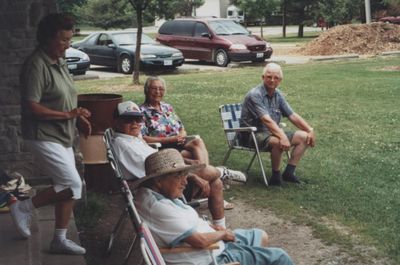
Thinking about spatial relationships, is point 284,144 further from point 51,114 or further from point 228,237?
point 228,237

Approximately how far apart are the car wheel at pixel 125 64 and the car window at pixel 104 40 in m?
1.19

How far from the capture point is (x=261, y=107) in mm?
6965

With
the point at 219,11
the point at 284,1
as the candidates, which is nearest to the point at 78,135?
the point at 284,1

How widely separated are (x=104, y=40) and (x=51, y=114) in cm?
1775

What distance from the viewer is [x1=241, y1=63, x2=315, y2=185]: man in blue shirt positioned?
22.6ft

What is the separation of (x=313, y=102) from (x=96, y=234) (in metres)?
7.66

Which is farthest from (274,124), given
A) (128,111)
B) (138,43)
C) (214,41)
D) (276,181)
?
(214,41)

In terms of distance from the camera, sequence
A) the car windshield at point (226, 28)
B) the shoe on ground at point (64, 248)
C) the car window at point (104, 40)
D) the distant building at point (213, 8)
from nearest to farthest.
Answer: the shoe on ground at point (64, 248) → the car window at point (104, 40) → the car windshield at point (226, 28) → the distant building at point (213, 8)

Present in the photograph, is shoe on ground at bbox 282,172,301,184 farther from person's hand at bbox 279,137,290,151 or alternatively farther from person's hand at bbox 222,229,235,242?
person's hand at bbox 222,229,235,242

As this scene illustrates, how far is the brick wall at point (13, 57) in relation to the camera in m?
5.97

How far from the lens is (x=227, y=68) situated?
2161 cm

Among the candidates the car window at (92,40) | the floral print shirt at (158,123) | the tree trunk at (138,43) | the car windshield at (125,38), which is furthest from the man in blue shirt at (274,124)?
the car window at (92,40)

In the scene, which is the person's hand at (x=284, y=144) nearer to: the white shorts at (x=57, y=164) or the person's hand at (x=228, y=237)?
the white shorts at (x=57, y=164)

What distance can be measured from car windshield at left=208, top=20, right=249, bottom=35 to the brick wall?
17.1m
